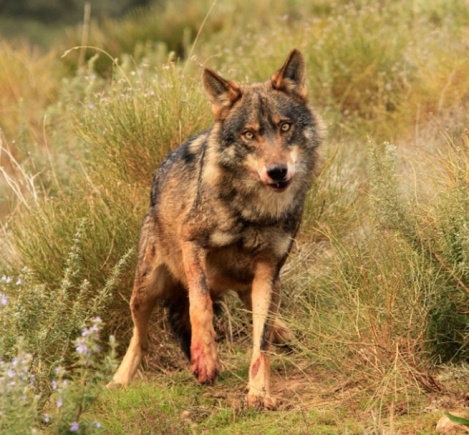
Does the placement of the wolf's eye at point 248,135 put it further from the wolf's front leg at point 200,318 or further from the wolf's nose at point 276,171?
the wolf's front leg at point 200,318

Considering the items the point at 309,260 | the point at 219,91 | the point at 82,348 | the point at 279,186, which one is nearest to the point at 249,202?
the point at 279,186

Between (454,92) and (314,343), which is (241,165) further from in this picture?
(454,92)

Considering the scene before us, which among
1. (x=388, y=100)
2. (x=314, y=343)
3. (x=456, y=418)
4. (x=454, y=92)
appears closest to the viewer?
(x=456, y=418)

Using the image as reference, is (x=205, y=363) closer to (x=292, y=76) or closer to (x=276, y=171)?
(x=276, y=171)

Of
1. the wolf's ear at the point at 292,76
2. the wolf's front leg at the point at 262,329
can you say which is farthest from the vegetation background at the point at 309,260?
the wolf's ear at the point at 292,76

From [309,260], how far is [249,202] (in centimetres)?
177

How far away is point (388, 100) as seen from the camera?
11.5m

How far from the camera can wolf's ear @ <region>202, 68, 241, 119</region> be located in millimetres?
6594

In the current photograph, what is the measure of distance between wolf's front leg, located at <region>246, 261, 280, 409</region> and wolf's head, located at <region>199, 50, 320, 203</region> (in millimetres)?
533

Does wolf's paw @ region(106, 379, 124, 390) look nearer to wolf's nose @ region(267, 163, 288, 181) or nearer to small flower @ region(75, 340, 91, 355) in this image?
wolf's nose @ region(267, 163, 288, 181)

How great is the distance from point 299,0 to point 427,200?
12.7 meters

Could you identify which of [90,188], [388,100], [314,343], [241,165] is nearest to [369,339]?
[314,343]

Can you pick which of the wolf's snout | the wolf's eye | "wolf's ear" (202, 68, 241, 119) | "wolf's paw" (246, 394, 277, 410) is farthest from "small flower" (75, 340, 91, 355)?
"wolf's ear" (202, 68, 241, 119)

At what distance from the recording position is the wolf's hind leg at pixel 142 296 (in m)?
7.23
